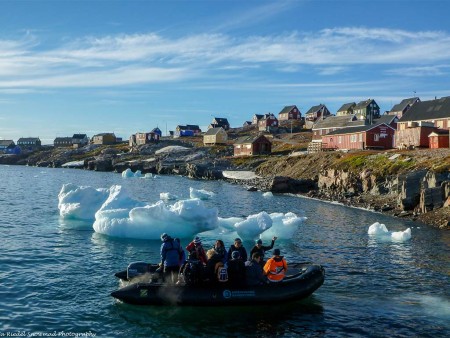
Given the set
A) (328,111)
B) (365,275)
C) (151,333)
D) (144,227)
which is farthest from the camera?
(328,111)

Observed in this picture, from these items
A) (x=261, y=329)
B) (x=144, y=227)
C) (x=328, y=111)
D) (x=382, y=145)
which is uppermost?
(x=328, y=111)

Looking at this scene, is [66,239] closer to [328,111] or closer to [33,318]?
[33,318]

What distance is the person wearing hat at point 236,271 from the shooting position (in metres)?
18.5

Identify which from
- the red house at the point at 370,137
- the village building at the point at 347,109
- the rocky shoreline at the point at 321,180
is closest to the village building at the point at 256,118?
the village building at the point at 347,109

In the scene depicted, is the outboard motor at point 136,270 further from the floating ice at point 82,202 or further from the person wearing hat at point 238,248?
the floating ice at point 82,202

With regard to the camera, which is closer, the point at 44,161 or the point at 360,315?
the point at 360,315

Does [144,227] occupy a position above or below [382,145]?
below

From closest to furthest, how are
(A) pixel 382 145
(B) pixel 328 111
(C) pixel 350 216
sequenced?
(C) pixel 350 216, (A) pixel 382 145, (B) pixel 328 111

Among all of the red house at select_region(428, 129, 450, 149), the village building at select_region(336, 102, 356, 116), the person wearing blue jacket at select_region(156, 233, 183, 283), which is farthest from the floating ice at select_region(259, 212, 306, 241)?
the village building at select_region(336, 102, 356, 116)

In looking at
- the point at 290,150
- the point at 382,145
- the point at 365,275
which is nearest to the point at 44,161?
the point at 290,150

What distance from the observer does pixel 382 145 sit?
270 feet

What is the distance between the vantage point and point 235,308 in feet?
60.8

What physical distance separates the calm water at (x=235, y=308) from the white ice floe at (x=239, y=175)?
51304mm

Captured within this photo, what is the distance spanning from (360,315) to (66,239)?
19980 mm
